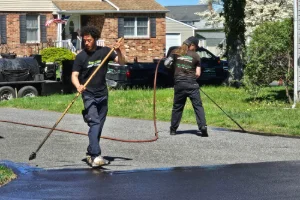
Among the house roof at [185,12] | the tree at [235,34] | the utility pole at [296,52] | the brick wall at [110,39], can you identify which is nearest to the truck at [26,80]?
the tree at [235,34]

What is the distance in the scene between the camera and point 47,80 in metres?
26.6

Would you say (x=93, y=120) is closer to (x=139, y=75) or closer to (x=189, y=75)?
(x=189, y=75)

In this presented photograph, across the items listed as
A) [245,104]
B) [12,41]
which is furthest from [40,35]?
[245,104]

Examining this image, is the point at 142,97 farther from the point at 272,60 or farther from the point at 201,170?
the point at 201,170

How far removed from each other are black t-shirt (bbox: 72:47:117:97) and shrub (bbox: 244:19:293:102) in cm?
984

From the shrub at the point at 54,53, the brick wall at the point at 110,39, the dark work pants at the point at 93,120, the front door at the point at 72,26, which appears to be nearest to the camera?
the dark work pants at the point at 93,120

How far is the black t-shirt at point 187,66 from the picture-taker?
14.4m

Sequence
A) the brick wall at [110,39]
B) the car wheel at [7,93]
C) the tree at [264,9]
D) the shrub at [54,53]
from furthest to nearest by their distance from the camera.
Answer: the tree at [264,9], the brick wall at [110,39], the shrub at [54,53], the car wheel at [7,93]

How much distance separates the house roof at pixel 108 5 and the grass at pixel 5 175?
3010cm

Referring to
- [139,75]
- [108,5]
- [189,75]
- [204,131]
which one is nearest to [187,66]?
[189,75]

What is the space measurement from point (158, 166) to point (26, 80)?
49.6 ft

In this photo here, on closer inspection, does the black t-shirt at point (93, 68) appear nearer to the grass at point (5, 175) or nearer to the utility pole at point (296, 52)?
the grass at point (5, 175)

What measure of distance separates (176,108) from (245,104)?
667 cm

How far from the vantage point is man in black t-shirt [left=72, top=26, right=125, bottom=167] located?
11.0 metres
